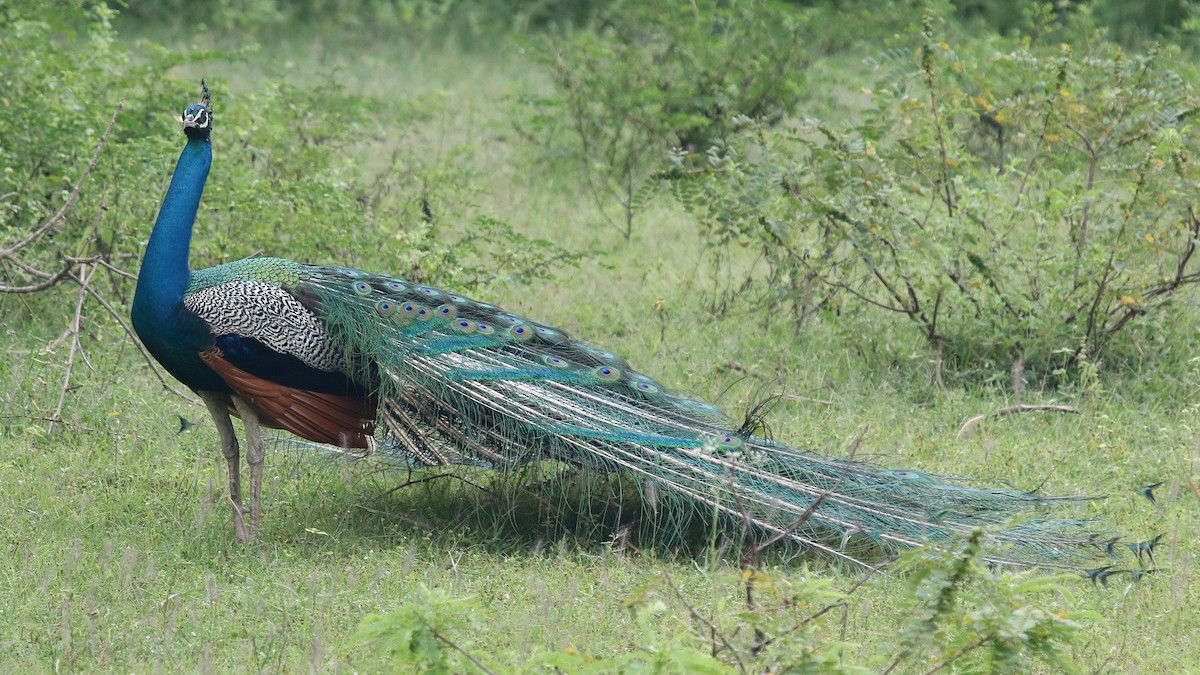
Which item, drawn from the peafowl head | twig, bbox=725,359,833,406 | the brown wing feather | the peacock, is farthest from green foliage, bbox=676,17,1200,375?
the peafowl head

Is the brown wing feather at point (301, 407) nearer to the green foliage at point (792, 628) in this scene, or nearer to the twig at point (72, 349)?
the twig at point (72, 349)

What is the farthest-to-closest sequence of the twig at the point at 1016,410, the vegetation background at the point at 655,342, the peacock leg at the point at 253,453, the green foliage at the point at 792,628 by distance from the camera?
1. the twig at the point at 1016,410
2. the peacock leg at the point at 253,453
3. the vegetation background at the point at 655,342
4. the green foliage at the point at 792,628

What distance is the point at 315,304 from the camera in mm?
4750

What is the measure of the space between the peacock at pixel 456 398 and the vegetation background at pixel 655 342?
16 centimetres

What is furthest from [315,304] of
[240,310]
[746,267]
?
[746,267]

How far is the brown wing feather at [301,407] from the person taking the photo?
4.61 meters

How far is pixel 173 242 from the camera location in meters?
4.69

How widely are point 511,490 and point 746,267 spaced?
344cm

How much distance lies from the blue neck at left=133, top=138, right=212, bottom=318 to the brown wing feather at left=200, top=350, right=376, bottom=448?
0.74 ft

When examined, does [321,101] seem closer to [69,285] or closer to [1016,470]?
[69,285]

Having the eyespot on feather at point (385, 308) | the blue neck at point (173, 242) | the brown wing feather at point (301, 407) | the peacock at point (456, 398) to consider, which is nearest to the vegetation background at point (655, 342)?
the peacock at point (456, 398)

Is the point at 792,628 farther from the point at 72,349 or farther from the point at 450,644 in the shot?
the point at 72,349

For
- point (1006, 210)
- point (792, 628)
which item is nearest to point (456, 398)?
point (792, 628)

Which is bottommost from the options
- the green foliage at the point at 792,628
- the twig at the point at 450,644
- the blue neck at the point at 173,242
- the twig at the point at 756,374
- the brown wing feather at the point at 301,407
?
the twig at the point at 756,374
